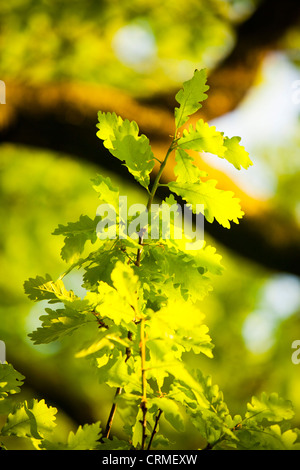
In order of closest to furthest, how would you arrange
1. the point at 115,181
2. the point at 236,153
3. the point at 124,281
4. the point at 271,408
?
the point at 124,281
the point at 271,408
the point at 236,153
the point at 115,181

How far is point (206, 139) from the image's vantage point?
0.98 meters

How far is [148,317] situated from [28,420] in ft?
1.34

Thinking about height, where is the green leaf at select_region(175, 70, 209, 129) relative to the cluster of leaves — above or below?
above

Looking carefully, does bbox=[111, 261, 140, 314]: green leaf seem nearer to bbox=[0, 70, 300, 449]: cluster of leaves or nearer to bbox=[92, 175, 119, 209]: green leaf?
bbox=[0, 70, 300, 449]: cluster of leaves

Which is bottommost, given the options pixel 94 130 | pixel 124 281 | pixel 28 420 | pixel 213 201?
pixel 28 420

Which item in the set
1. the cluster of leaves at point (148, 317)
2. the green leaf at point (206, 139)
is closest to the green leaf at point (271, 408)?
the cluster of leaves at point (148, 317)

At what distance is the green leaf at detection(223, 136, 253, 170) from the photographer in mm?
978

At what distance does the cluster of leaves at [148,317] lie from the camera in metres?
0.79

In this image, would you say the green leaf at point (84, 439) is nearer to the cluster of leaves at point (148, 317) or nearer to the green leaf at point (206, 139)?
the cluster of leaves at point (148, 317)

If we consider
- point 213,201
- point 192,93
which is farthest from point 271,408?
point 192,93

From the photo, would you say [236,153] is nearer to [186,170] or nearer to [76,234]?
[186,170]

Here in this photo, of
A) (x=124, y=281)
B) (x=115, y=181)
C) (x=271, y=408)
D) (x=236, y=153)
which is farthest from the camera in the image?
(x=115, y=181)

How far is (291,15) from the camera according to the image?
2.57 m

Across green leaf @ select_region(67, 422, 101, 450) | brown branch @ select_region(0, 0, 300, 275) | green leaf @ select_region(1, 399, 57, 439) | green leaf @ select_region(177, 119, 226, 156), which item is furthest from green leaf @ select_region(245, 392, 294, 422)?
brown branch @ select_region(0, 0, 300, 275)
